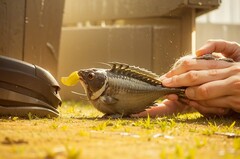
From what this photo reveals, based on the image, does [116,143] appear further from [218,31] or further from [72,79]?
[218,31]

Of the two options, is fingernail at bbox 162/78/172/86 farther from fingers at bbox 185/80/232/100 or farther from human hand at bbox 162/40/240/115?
fingers at bbox 185/80/232/100

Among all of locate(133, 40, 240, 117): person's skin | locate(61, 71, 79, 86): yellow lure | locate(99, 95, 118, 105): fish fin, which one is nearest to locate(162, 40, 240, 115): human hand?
locate(133, 40, 240, 117): person's skin

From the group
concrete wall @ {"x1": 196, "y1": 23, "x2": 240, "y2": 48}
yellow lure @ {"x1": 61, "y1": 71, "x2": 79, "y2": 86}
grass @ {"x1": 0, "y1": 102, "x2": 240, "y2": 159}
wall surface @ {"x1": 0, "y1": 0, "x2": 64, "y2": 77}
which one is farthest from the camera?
concrete wall @ {"x1": 196, "y1": 23, "x2": 240, "y2": 48}

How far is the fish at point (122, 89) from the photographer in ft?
7.50

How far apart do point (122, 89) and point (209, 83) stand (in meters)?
0.56

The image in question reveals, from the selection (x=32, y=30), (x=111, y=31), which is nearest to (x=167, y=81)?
(x=32, y=30)

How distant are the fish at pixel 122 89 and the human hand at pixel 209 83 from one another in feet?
0.31

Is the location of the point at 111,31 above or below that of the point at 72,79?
above

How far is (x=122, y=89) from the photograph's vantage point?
7.51 feet

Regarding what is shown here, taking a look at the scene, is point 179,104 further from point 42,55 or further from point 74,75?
point 42,55

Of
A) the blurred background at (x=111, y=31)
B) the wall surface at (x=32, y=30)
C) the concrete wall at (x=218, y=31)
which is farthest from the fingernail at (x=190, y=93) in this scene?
the concrete wall at (x=218, y=31)

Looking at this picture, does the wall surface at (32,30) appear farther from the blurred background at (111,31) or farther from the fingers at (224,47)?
the fingers at (224,47)

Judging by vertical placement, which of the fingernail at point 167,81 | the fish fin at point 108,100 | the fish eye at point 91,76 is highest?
the fish eye at point 91,76

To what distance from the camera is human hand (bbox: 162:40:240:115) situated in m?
2.17
